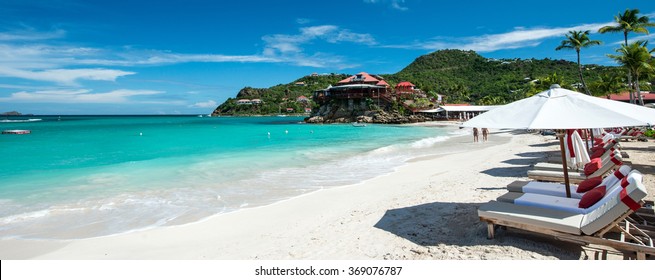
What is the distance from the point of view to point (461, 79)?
4176 inches

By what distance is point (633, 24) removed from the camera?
26141 millimetres

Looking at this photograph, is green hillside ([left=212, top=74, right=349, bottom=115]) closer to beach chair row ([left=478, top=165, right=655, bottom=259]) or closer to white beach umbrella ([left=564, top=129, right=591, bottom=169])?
white beach umbrella ([left=564, top=129, right=591, bottom=169])

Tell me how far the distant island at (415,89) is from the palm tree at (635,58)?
13.2 m

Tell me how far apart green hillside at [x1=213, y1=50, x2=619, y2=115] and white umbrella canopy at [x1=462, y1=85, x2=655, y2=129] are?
39.5 metres

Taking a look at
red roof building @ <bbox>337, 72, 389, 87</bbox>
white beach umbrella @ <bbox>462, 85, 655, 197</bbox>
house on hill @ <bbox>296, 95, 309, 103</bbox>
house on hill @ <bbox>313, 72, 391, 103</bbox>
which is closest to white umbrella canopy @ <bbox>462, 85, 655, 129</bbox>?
white beach umbrella @ <bbox>462, 85, 655, 197</bbox>

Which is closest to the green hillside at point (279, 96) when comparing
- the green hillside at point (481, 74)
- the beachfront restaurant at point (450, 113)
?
the green hillside at point (481, 74)

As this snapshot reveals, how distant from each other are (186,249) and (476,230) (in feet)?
14.1

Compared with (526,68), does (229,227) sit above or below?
below

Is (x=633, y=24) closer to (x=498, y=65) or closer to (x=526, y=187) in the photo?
(x=526, y=187)

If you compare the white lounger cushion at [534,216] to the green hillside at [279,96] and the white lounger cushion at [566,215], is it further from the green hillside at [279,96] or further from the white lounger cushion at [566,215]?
the green hillside at [279,96]

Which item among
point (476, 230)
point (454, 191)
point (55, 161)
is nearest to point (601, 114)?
point (476, 230)

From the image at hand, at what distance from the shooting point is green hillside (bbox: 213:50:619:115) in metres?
77.5

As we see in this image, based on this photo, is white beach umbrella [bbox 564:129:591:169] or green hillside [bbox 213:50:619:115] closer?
white beach umbrella [bbox 564:129:591:169]

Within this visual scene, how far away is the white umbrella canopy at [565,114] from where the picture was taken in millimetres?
3922
